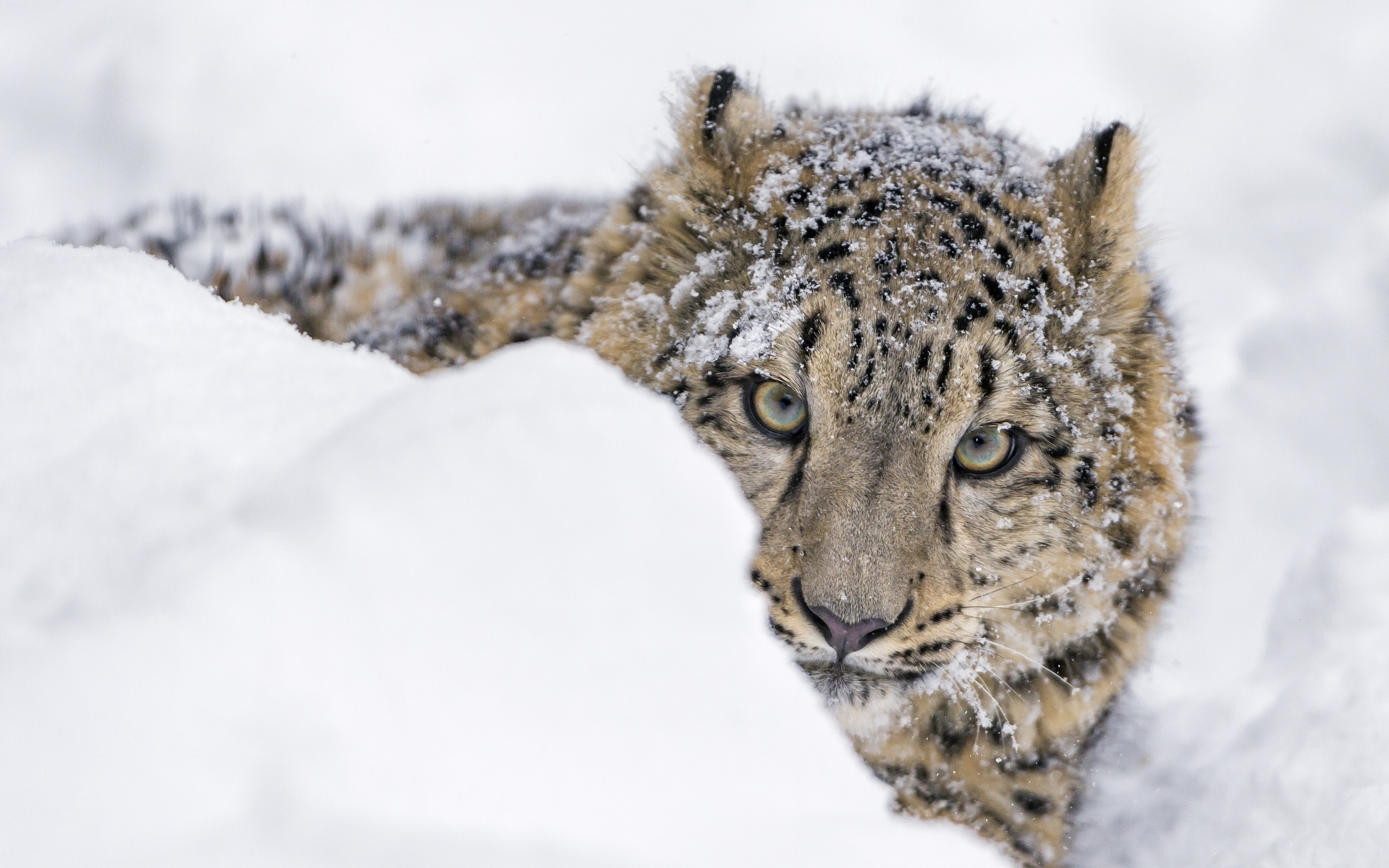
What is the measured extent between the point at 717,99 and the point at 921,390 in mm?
1074

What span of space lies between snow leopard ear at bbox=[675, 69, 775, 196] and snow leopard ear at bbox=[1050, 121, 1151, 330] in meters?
0.86

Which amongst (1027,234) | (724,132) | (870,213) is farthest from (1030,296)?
(724,132)

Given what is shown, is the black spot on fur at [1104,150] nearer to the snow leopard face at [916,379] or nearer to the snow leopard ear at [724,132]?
the snow leopard face at [916,379]

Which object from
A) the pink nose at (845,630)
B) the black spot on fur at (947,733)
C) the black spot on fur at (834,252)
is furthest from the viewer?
the black spot on fur at (947,733)

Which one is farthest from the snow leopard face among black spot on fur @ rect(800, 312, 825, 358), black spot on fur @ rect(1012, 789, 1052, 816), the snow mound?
the snow mound

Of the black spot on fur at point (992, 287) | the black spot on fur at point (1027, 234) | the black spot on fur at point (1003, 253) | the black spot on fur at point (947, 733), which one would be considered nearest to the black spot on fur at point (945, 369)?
the black spot on fur at point (992, 287)

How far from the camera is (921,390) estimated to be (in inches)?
101

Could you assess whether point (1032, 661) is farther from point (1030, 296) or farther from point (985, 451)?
point (1030, 296)

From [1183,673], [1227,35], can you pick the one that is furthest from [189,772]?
[1227,35]

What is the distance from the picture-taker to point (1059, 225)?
290cm

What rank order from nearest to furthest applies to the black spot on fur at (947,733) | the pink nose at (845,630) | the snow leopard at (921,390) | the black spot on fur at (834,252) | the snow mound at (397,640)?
the snow mound at (397,640) < the pink nose at (845,630) < the snow leopard at (921,390) < the black spot on fur at (834,252) < the black spot on fur at (947,733)

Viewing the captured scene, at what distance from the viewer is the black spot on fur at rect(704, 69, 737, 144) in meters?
3.02

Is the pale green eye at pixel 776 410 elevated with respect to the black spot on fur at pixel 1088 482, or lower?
lower

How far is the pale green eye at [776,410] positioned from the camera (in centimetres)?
275
